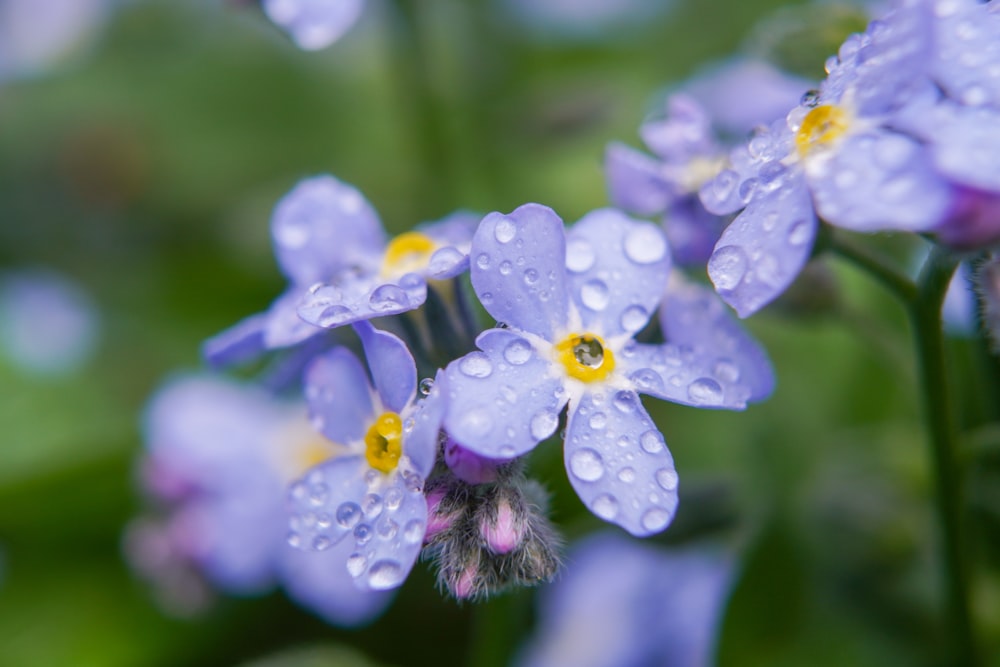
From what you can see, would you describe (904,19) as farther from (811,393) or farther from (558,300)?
(811,393)

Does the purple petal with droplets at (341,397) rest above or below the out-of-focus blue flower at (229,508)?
above

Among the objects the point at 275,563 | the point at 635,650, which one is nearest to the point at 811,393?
the point at 635,650

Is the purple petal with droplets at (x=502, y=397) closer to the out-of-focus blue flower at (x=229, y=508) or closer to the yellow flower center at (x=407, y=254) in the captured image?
the yellow flower center at (x=407, y=254)

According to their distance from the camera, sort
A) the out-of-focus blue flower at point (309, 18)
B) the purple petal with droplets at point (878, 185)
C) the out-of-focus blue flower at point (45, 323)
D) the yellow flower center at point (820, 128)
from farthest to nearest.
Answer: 1. the out-of-focus blue flower at point (45, 323)
2. the out-of-focus blue flower at point (309, 18)
3. the yellow flower center at point (820, 128)
4. the purple petal with droplets at point (878, 185)

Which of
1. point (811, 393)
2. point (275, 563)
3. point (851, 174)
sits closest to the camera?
point (851, 174)

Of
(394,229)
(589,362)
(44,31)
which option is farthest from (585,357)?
(44,31)

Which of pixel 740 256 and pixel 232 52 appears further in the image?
pixel 232 52

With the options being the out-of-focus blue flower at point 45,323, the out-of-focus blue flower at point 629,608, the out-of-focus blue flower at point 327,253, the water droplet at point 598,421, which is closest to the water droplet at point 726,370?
the water droplet at point 598,421
